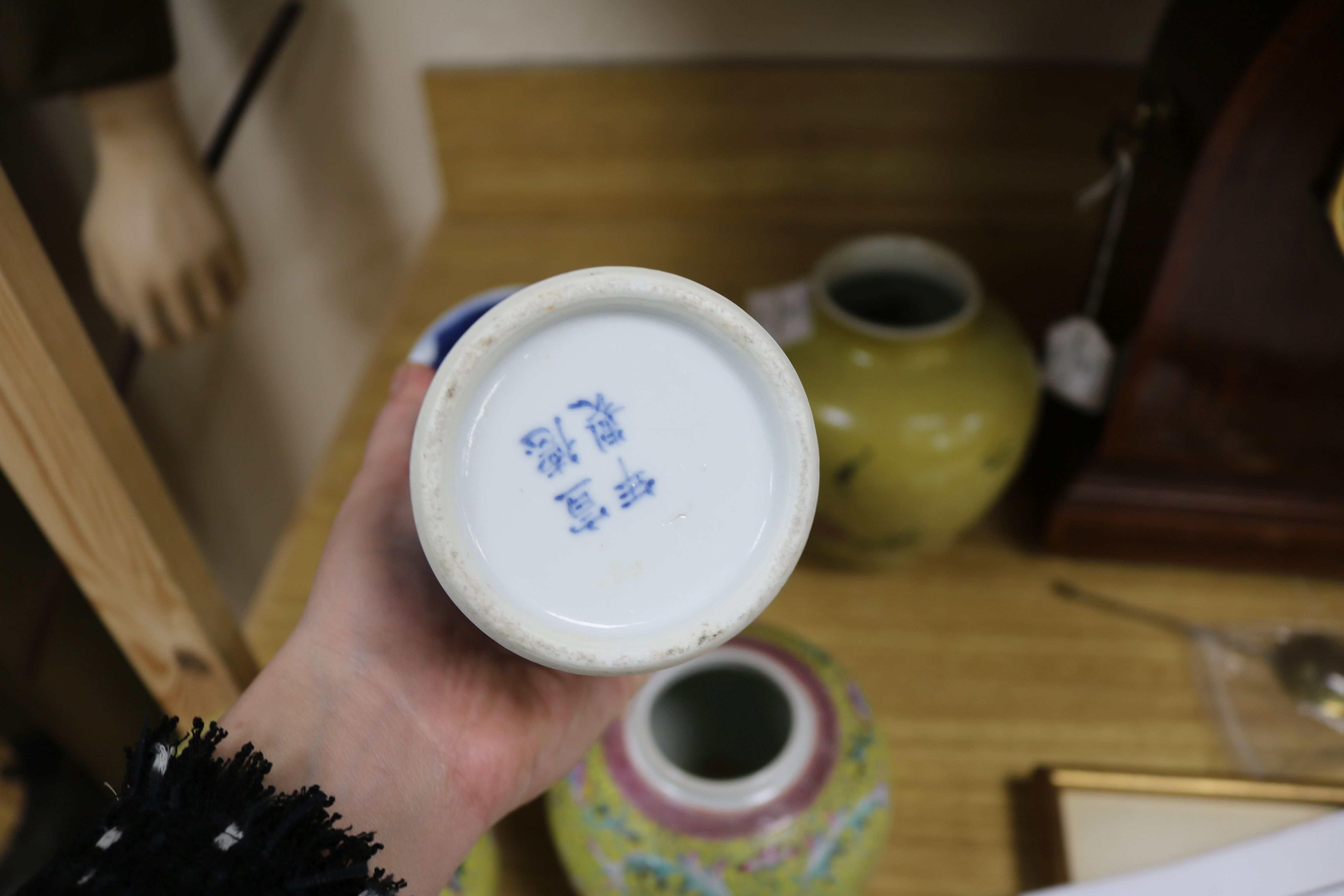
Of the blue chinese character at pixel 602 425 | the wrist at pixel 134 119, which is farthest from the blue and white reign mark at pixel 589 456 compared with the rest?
the wrist at pixel 134 119

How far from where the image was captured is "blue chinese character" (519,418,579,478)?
38 centimetres

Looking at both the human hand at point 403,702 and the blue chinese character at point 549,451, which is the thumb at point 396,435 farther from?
the blue chinese character at point 549,451

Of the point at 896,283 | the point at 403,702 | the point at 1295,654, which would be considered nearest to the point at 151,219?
the point at 403,702

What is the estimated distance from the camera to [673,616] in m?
0.38

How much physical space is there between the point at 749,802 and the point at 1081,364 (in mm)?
432

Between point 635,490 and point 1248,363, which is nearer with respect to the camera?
point 635,490

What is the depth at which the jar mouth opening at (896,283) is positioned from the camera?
2.17 feet

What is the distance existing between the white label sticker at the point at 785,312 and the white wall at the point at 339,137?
318 mm

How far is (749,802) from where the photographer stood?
472mm

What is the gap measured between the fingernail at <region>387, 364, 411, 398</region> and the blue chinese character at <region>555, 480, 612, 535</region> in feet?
0.59

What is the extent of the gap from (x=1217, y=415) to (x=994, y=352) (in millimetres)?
193

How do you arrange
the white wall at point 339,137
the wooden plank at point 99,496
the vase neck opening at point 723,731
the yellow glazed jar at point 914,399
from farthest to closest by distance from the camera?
1. the white wall at point 339,137
2. the yellow glazed jar at point 914,399
3. the vase neck opening at point 723,731
4. the wooden plank at point 99,496

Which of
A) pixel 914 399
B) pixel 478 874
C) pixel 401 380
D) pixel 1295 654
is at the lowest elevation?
pixel 1295 654

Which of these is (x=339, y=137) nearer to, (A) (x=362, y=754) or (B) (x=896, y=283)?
(B) (x=896, y=283)
